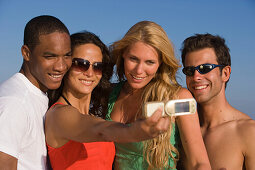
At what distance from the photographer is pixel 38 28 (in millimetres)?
3754

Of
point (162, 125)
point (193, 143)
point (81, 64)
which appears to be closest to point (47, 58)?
point (81, 64)

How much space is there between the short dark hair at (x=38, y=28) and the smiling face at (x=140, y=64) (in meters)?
1.54

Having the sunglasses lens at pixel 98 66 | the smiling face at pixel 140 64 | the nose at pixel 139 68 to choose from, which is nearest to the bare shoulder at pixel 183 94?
the smiling face at pixel 140 64

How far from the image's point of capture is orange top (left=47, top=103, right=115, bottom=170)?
12.8 feet

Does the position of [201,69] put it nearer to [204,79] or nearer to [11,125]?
[204,79]

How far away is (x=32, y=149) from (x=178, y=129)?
2.52 meters

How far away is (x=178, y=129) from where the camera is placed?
474cm

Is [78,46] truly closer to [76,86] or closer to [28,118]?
[76,86]

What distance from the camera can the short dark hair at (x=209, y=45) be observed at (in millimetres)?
5688

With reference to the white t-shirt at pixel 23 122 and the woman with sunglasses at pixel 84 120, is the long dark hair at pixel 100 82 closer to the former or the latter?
the woman with sunglasses at pixel 84 120

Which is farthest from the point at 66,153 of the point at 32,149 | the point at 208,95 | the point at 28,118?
the point at 208,95

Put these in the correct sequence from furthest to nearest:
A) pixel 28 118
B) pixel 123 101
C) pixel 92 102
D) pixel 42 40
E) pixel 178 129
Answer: pixel 92 102
pixel 123 101
pixel 178 129
pixel 42 40
pixel 28 118

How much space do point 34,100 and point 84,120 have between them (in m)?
0.91

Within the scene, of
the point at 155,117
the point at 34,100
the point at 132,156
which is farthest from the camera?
the point at 132,156
